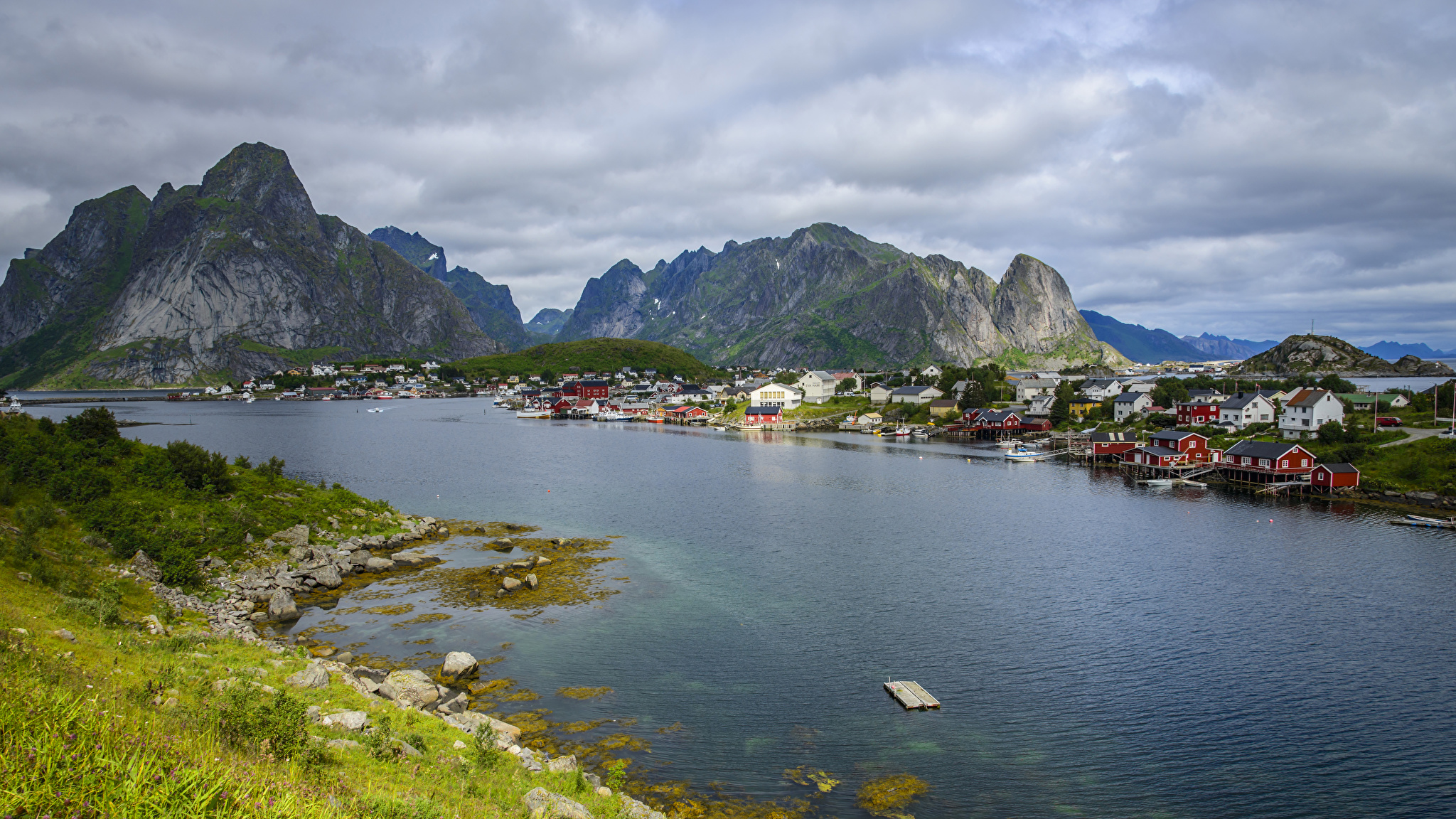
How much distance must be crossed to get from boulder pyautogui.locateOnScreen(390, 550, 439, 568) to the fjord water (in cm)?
230

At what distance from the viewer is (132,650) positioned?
15984mm

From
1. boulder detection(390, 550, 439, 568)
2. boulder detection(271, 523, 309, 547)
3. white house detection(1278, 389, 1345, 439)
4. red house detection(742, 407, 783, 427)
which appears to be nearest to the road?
white house detection(1278, 389, 1345, 439)

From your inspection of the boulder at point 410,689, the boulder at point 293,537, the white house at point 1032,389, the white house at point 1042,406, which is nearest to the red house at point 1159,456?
the white house at point 1042,406

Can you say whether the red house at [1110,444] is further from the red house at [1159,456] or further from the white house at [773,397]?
the white house at [773,397]

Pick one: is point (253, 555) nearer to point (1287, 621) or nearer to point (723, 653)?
point (723, 653)

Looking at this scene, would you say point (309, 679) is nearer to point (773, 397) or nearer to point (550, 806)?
point (550, 806)

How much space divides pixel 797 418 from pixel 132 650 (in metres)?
119

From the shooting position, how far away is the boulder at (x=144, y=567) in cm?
2638

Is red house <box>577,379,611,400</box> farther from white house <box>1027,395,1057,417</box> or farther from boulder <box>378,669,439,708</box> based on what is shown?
boulder <box>378,669,439,708</box>

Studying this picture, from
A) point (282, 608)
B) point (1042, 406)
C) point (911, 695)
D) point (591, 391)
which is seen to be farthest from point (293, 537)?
point (591, 391)

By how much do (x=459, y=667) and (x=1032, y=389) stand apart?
13177 centimetres

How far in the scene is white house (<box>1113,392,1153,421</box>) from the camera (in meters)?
101

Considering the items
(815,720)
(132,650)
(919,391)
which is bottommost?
(815,720)

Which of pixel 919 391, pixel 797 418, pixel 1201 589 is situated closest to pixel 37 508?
pixel 1201 589
